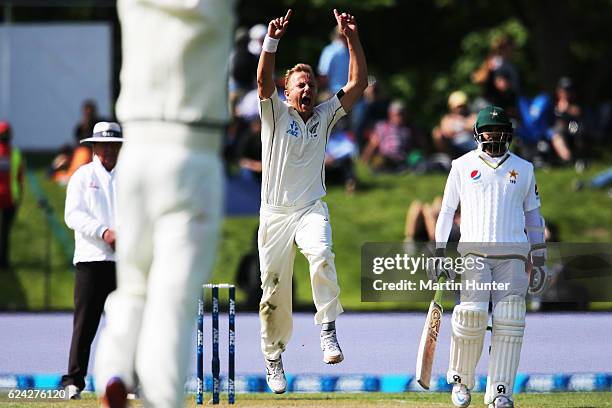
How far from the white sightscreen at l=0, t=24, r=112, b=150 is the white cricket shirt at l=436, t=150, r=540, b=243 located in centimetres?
1370

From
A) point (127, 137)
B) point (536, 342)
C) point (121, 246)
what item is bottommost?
point (536, 342)

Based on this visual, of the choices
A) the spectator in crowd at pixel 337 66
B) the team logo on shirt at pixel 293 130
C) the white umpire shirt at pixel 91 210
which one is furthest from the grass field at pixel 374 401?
the spectator in crowd at pixel 337 66

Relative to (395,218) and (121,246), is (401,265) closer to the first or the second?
(121,246)

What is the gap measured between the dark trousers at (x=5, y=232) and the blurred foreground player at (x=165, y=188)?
13.4m

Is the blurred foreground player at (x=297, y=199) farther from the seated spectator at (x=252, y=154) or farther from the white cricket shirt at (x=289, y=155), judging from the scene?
the seated spectator at (x=252, y=154)

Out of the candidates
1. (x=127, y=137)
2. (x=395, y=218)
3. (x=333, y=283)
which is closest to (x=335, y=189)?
(x=395, y=218)

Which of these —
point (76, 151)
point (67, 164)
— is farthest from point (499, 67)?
point (67, 164)

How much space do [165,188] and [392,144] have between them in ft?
53.2

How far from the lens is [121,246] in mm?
6086

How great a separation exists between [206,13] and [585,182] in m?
16.1

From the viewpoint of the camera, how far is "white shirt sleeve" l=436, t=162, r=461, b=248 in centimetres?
948

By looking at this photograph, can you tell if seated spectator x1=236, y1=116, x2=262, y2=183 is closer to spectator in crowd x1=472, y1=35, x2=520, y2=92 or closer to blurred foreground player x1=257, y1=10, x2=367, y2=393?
spectator in crowd x1=472, y1=35, x2=520, y2=92

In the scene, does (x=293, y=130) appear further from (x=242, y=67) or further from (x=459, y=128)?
(x=242, y=67)

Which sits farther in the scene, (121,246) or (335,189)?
(335,189)
